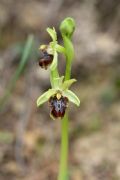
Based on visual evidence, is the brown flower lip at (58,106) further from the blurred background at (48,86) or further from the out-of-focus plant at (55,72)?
the blurred background at (48,86)

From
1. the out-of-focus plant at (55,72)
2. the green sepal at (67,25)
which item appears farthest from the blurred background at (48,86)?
the green sepal at (67,25)

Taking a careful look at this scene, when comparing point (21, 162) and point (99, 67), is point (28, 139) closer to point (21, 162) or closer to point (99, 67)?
point (21, 162)

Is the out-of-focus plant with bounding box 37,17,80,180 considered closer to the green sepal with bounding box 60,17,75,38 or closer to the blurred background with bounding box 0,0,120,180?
the green sepal with bounding box 60,17,75,38

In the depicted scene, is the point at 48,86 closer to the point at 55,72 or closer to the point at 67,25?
the point at 55,72

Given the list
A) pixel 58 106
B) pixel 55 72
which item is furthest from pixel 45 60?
pixel 58 106

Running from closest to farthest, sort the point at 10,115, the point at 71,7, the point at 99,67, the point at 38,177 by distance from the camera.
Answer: the point at 38,177, the point at 10,115, the point at 99,67, the point at 71,7

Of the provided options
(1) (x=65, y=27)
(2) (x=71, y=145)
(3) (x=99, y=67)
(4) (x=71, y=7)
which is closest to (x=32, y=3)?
(4) (x=71, y=7)
